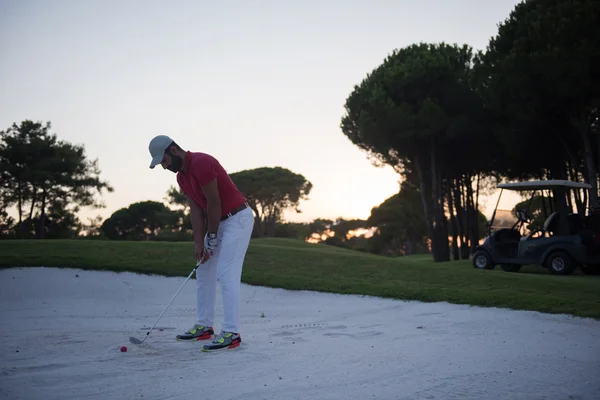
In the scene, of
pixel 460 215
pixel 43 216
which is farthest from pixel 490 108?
pixel 43 216

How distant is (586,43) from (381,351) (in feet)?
56.6

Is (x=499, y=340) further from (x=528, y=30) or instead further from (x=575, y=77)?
(x=528, y=30)

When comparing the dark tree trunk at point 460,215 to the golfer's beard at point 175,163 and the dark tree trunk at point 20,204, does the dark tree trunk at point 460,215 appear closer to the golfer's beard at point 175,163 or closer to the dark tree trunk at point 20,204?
the golfer's beard at point 175,163

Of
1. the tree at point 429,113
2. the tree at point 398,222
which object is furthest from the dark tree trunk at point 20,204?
the tree at point 398,222

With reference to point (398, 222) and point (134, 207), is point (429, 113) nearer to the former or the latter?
point (398, 222)

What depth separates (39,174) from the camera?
Answer: 124 feet

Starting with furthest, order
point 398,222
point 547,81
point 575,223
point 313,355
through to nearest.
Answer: point 398,222
point 547,81
point 575,223
point 313,355

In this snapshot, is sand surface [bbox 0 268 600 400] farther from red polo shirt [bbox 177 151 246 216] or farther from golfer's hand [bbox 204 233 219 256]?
red polo shirt [bbox 177 151 246 216]

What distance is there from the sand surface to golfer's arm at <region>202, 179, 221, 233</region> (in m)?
1.28

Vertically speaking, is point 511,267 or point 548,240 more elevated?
point 548,240

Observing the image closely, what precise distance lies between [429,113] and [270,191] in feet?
101

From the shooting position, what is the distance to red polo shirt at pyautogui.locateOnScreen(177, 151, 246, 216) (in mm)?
5090

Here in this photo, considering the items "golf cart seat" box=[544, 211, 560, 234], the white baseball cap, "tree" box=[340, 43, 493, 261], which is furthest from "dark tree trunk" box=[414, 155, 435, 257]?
the white baseball cap

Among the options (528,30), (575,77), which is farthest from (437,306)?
(528,30)
